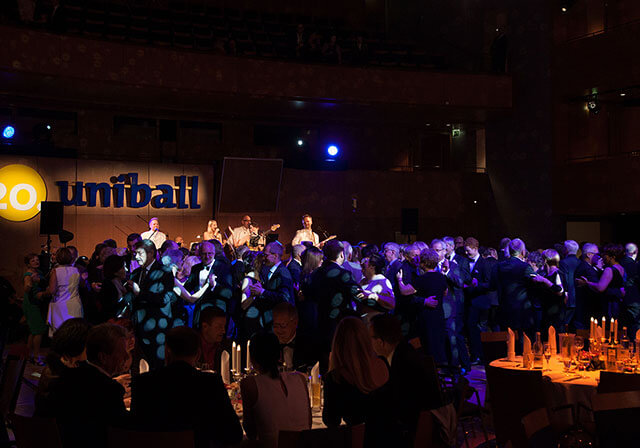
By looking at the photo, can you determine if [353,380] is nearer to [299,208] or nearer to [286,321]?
[286,321]

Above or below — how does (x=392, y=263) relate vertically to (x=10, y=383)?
above

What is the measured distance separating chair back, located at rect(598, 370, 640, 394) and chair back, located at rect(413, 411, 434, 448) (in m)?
1.54

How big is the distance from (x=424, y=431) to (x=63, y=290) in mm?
5512

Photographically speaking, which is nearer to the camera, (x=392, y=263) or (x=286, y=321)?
(x=286, y=321)

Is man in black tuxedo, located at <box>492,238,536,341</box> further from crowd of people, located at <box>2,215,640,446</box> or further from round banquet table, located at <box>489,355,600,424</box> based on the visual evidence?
round banquet table, located at <box>489,355,600,424</box>

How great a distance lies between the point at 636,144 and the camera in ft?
53.2

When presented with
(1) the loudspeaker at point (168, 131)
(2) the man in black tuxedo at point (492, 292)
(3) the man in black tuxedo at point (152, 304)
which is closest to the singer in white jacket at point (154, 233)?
(1) the loudspeaker at point (168, 131)

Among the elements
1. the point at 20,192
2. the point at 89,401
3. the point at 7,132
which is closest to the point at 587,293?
the point at 89,401

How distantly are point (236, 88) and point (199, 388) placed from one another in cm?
1232

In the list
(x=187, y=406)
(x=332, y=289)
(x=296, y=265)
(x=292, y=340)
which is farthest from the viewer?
(x=296, y=265)

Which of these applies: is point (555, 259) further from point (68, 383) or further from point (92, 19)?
point (92, 19)

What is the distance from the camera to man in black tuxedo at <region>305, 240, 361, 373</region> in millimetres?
6496

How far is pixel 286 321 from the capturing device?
4.84 m

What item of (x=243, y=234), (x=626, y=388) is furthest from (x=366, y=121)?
(x=626, y=388)
